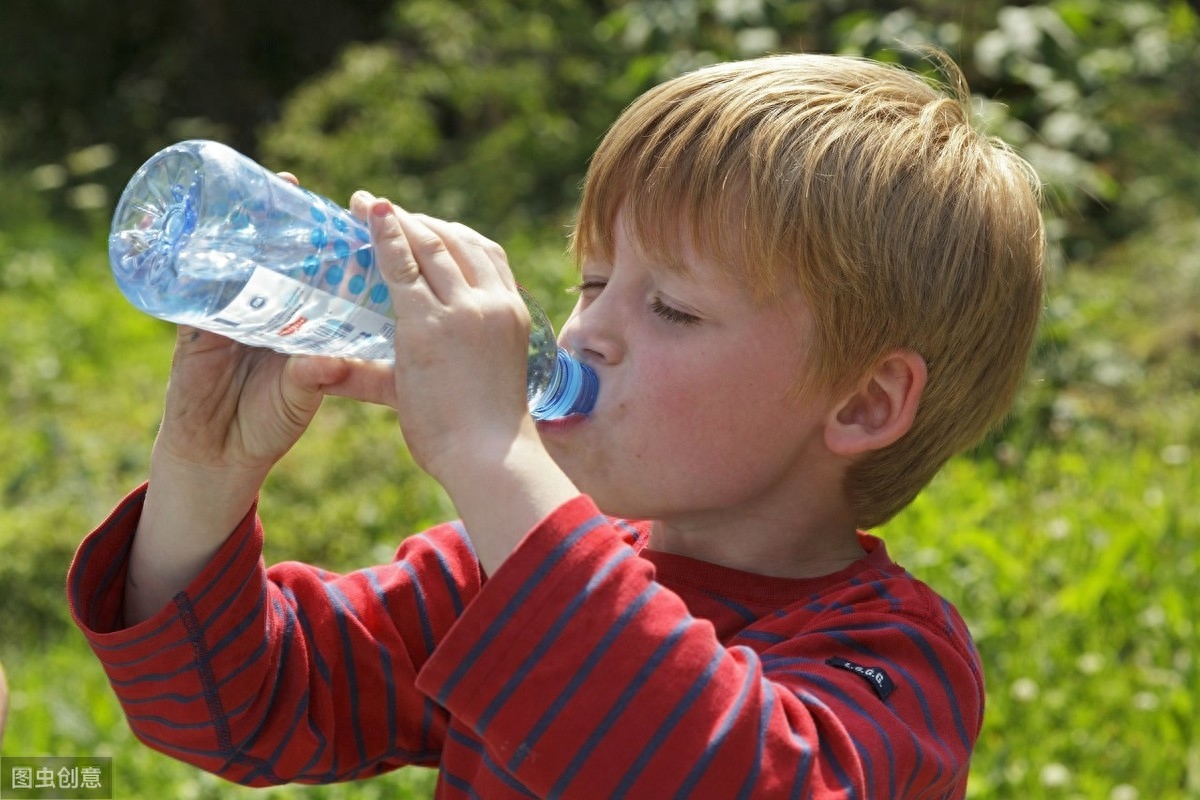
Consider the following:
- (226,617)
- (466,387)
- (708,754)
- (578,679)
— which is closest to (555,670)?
(578,679)

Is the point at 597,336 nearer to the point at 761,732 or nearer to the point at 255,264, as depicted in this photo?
the point at 255,264

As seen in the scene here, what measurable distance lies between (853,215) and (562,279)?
15.9ft

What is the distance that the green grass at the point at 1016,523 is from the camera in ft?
10.4

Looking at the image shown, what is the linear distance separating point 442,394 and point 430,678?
0.27 meters

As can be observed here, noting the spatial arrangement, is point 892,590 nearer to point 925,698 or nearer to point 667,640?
point 925,698

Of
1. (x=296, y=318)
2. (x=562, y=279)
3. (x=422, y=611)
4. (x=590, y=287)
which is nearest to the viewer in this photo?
(x=296, y=318)

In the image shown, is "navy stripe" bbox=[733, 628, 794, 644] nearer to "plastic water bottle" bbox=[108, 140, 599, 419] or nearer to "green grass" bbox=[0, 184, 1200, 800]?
"plastic water bottle" bbox=[108, 140, 599, 419]

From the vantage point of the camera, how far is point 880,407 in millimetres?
1818

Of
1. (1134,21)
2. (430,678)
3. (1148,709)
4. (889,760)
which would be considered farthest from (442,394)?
(1134,21)

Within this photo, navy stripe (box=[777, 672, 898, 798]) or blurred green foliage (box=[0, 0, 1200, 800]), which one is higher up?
navy stripe (box=[777, 672, 898, 798])

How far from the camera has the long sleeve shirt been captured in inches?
54.3

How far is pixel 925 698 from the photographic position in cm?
159

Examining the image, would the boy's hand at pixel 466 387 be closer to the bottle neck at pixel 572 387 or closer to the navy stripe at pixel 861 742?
the bottle neck at pixel 572 387

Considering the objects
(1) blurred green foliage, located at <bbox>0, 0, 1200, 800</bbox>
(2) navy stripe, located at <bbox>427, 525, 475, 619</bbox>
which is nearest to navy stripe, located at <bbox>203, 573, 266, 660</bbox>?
(2) navy stripe, located at <bbox>427, 525, 475, 619</bbox>
